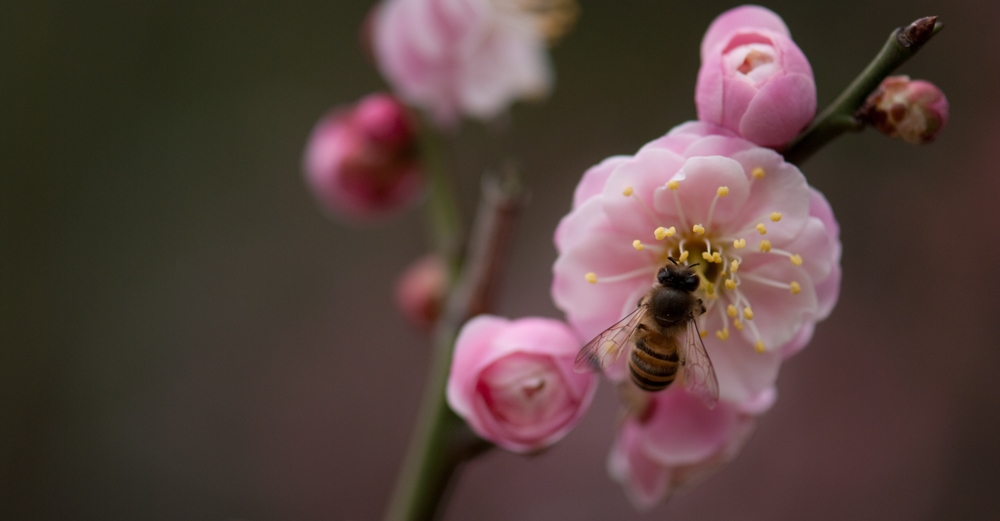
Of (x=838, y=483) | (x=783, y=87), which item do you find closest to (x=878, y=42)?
(x=838, y=483)

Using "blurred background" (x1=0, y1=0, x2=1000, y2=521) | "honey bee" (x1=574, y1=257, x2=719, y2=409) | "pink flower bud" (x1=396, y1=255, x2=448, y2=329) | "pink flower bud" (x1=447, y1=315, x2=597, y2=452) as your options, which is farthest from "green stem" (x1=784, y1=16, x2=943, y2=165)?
"blurred background" (x1=0, y1=0, x2=1000, y2=521)

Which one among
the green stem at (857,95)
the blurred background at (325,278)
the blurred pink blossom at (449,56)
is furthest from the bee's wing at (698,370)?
the blurred background at (325,278)

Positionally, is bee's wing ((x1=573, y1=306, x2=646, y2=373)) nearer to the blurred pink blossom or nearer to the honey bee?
the honey bee

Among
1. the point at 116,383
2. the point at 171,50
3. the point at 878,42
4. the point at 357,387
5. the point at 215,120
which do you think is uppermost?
the point at 171,50

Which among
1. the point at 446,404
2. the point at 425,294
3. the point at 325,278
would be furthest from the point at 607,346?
the point at 325,278

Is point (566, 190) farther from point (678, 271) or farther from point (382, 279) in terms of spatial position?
point (678, 271)

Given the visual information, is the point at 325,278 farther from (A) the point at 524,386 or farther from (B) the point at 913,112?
(B) the point at 913,112
